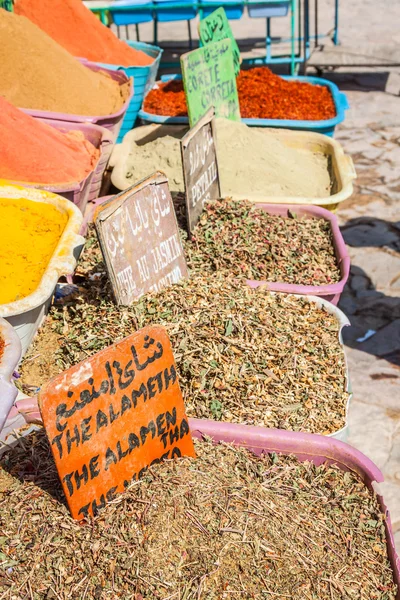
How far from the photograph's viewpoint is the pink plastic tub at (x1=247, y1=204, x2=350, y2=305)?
2410 millimetres

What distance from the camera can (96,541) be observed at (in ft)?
4.51

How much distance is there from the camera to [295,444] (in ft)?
5.49

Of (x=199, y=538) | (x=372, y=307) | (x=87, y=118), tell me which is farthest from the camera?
(x=372, y=307)

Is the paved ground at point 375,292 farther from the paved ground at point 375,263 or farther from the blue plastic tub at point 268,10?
the blue plastic tub at point 268,10

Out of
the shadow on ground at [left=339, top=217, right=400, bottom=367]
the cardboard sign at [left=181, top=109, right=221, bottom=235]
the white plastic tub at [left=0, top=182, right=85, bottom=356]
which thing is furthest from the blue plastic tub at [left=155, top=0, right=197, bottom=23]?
the white plastic tub at [left=0, top=182, right=85, bottom=356]

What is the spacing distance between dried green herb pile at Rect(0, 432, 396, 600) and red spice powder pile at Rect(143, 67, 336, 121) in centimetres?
326

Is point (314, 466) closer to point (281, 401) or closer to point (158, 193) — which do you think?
point (281, 401)

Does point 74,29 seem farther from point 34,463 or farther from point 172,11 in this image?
point 34,463

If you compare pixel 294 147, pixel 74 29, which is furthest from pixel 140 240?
pixel 74 29

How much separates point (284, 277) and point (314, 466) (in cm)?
107

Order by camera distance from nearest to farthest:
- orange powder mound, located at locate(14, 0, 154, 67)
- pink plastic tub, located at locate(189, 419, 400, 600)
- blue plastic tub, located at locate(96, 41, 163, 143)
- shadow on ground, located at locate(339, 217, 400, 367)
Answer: pink plastic tub, located at locate(189, 419, 400, 600) → shadow on ground, located at locate(339, 217, 400, 367) → blue plastic tub, located at locate(96, 41, 163, 143) → orange powder mound, located at locate(14, 0, 154, 67)

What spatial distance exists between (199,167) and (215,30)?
1898 millimetres

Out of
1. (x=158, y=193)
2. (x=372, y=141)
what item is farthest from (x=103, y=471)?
(x=372, y=141)

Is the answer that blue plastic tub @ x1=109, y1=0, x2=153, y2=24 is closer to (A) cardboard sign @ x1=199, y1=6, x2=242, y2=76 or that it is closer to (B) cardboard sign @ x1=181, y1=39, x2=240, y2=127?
(A) cardboard sign @ x1=199, y1=6, x2=242, y2=76
